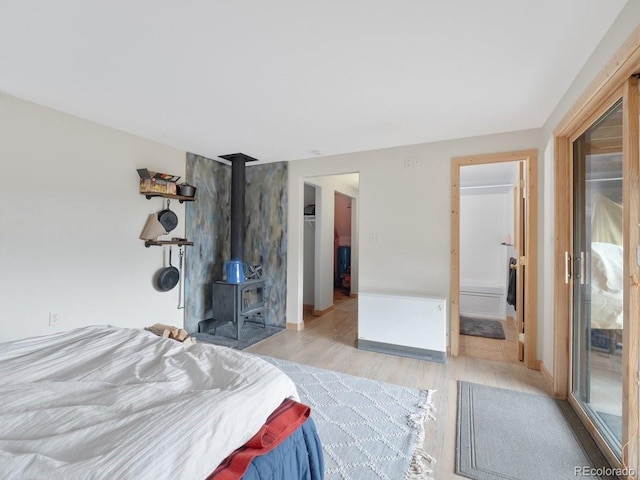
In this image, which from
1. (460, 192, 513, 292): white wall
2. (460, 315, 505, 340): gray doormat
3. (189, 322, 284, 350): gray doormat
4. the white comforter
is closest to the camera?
the white comforter

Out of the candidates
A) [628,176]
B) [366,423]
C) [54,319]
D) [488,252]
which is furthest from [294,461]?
[488,252]

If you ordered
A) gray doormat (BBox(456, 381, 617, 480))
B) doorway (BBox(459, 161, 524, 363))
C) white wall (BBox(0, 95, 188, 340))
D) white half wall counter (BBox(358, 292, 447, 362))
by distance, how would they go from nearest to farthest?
gray doormat (BBox(456, 381, 617, 480)) → white wall (BBox(0, 95, 188, 340)) → white half wall counter (BBox(358, 292, 447, 362)) → doorway (BBox(459, 161, 524, 363))

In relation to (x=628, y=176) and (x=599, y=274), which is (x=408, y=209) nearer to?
(x=599, y=274)

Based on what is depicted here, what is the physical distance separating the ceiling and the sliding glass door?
0.57 meters

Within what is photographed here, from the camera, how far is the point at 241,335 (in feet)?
12.5

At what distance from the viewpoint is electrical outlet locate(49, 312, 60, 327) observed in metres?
2.48

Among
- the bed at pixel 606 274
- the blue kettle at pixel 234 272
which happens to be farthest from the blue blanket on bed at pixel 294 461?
the blue kettle at pixel 234 272

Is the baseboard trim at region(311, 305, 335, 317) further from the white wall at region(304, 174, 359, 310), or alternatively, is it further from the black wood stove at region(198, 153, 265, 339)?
the black wood stove at region(198, 153, 265, 339)

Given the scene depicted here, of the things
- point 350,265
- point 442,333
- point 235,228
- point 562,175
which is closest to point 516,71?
point 562,175

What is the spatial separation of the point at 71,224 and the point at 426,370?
3551mm

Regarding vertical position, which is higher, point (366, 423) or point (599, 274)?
point (599, 274)

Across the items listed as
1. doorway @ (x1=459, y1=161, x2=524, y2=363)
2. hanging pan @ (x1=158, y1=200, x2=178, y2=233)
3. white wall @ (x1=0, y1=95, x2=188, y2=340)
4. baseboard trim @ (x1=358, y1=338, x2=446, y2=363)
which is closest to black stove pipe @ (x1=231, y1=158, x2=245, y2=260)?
hanging pan @ (x1=158, y1=200, x2=178, y2=233)

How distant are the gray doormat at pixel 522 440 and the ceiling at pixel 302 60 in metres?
2.34

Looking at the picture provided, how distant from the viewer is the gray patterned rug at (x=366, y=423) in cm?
158
